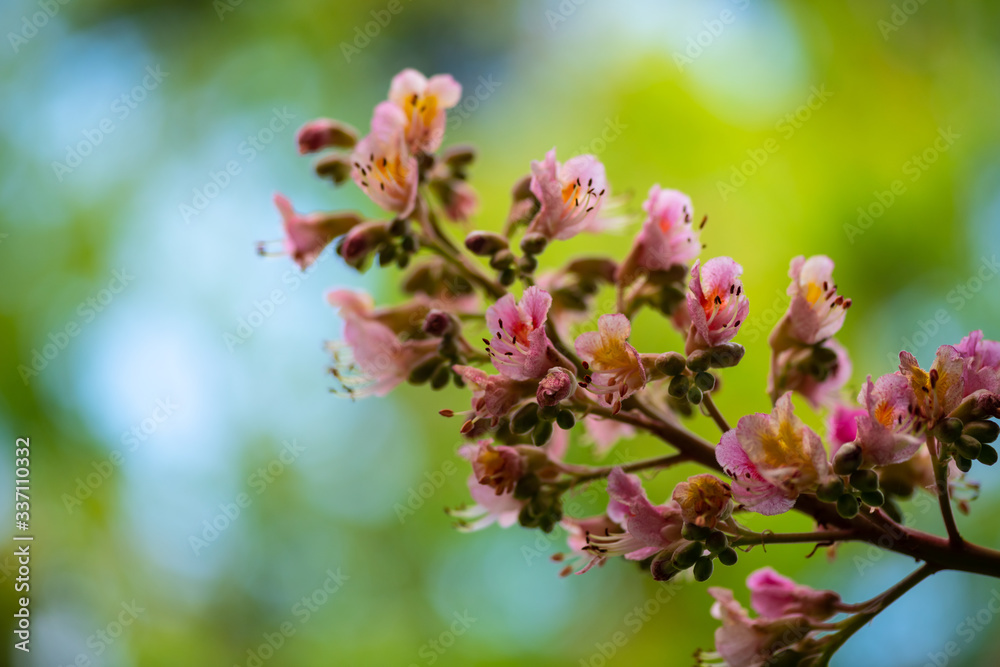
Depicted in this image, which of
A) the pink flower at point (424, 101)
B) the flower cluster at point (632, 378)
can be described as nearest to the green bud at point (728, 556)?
the flower cluster at point (632, 378)

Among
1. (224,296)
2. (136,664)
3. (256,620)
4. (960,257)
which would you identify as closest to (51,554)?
(136,664)

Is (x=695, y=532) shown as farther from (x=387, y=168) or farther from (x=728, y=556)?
(x=387, y=168)

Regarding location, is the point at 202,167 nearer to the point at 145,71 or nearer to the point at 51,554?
the point at 145,71

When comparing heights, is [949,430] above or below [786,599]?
above

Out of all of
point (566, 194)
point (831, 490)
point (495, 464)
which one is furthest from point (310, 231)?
point (831, 490)

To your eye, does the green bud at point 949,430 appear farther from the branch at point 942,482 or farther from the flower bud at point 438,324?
the flower bud at point 438,324

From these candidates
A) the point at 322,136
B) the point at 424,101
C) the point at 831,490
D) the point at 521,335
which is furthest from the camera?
the point at 322,136

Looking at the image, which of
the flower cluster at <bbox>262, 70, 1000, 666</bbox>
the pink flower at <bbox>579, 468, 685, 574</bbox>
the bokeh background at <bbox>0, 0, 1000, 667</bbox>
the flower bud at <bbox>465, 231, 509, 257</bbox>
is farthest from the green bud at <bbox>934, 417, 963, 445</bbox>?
the bokeh background at <bbox>0, 0, 1000, 667</bbox>
